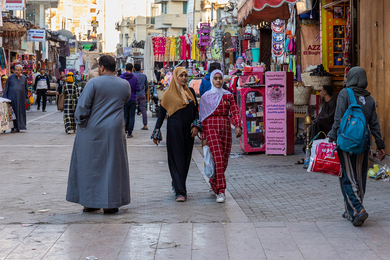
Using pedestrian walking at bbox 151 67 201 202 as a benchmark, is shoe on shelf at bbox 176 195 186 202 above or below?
below

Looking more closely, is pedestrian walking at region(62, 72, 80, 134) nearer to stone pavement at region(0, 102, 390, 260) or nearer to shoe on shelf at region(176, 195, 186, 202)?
stone pavement at region(0, 102, 390, 260)

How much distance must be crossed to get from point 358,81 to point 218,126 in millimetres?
1966

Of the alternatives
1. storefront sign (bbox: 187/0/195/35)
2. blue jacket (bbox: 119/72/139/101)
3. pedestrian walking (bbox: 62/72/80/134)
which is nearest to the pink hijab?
blue jacket (bbox: 119/72/139/101)

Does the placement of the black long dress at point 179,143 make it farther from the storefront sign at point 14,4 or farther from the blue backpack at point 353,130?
the storefront sign at point 14,4

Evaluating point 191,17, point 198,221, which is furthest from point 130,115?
point 191,17

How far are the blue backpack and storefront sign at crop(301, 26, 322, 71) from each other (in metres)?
7.66

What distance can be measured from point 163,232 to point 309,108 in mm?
7530

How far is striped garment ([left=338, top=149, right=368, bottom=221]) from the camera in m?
5.56

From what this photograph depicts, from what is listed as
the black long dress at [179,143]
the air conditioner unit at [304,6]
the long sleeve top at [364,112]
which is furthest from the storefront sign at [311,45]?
the long sleeve top at [364,112]

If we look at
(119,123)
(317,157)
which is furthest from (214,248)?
(317,157)

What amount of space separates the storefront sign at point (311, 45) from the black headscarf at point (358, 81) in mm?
7442

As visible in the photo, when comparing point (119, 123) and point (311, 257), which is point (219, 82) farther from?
point (311, 257)

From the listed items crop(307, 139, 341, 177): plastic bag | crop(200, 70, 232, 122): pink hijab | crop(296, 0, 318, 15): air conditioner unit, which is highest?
crop(296, 0, 318, 15): air conditioner unit

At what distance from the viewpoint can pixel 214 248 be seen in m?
4.85
